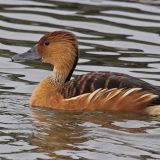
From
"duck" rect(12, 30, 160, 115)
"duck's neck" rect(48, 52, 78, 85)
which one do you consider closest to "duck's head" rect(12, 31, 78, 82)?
"duck's neck" rect(48, 52, 78, 85)

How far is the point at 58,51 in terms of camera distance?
14852 millimetres

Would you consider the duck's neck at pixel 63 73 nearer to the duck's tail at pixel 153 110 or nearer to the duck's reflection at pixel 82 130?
the duck's reflection at pixel 82 130

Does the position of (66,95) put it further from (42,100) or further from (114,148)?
(114,148)

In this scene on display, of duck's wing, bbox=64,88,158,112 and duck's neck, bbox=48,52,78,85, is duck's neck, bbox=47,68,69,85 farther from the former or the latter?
duck's wing, bbox=64,88,158,112

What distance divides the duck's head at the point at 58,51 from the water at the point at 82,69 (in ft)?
2.13

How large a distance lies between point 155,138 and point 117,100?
5.76 ft

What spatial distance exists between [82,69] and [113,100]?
8.83 feet

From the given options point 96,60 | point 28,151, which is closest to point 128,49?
point 96,60

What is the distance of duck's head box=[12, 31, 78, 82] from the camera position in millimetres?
14703

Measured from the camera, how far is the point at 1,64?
16.7 meters

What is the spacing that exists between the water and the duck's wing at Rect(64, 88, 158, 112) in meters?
0.17

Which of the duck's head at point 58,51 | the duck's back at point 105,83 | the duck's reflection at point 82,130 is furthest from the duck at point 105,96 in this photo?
the duck's head at point 58,51

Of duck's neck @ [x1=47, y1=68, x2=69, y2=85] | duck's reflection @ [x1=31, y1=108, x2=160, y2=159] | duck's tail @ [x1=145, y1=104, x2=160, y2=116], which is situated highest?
duck's neck @ [x1=47, y1=68, x2=69, y2=85]

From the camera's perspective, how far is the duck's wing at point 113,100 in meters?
13.9
